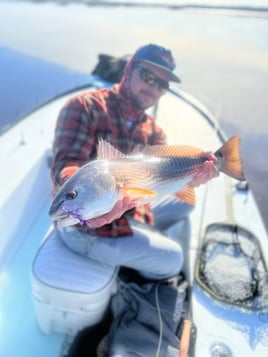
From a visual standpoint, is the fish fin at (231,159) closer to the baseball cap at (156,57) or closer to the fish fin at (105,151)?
the fish fin at (105,151)

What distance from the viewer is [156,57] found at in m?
2.73

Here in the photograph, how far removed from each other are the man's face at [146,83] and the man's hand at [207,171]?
3.04ft

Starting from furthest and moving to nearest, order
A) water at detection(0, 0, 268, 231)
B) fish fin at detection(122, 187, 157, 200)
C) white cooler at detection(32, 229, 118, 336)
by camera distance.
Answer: water at detection(0, 0, 268, 231)
white cooler at detection(32, 229, 118, 336)
fish fin at detection(122, 187, 157, 200)

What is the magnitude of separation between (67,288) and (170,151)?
1.10 metres

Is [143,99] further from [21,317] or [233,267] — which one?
[21,317]

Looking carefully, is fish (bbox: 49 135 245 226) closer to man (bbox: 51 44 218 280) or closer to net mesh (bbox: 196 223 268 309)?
man (bbox: 51 44 218 280)

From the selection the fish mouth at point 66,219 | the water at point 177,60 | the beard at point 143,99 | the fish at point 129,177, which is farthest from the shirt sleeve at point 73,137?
the water at point 177,60

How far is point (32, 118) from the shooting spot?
4.81 m

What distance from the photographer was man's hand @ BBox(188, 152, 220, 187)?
2061 millimetres

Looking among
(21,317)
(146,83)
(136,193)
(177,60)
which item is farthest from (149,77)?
(177,60)

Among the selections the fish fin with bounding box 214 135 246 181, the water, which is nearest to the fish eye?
Result: the fish fin with bounding box 214 135 246 181

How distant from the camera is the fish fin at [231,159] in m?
2.11

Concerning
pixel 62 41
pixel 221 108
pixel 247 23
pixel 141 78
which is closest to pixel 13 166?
pixel 141 78

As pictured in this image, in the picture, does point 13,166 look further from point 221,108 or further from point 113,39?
point 113,39
